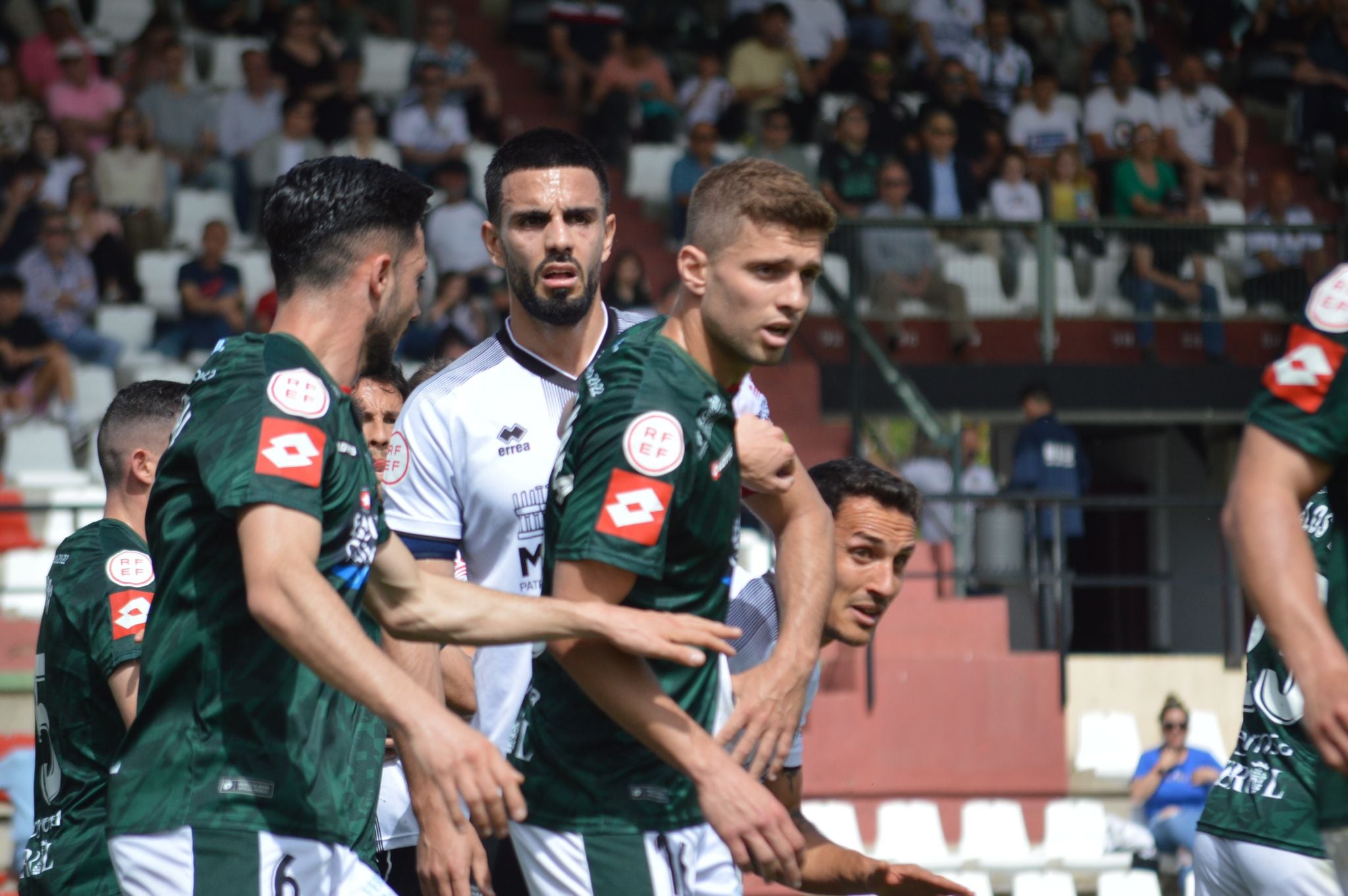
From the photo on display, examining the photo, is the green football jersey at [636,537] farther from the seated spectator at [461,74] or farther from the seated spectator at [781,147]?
the seated spectator at [461,74]

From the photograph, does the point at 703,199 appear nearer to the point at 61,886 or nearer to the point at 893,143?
the point at 61,886

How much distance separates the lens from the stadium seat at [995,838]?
11039 millimetres

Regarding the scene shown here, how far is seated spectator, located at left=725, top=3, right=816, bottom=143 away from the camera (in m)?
15.5

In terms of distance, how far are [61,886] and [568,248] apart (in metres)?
2.22

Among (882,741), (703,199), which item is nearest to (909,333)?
(882,741)

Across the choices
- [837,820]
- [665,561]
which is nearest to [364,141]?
[837,820]

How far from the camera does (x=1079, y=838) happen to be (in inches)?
444

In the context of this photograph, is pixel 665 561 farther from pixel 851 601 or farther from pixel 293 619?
pixel 851 601

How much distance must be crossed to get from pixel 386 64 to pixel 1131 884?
31.7 ft

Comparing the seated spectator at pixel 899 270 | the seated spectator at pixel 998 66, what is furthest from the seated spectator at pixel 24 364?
the seated spectator at pixel 998 66

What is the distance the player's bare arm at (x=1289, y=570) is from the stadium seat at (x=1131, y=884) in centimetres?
828

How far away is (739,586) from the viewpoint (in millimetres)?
4973

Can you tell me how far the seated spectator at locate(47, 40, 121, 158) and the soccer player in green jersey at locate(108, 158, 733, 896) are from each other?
11262 mm

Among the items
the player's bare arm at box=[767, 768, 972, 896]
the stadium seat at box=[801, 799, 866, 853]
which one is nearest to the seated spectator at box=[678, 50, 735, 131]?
the stadium seat at box=[801, 799, 866, 853]
